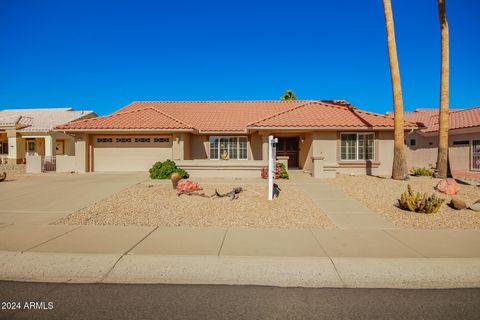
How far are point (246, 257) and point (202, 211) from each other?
3477 mm

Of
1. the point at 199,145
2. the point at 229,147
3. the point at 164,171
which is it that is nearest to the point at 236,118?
the point at 229,147

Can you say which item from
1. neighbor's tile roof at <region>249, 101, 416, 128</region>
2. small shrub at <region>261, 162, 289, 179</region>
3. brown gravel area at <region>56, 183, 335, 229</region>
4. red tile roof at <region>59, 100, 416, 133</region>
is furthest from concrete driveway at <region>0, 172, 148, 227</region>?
neighbor's tile roof at <region>249, 101, 416, 128</region>

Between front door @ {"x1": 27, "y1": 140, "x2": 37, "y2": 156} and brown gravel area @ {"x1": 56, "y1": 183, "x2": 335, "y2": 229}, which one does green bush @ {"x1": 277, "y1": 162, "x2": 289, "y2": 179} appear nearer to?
brown gravel area @ {"x1": 56, "y1": 183, "x2": 335, "y2": 229}

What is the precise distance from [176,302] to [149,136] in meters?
15.5

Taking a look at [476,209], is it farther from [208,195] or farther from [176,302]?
[176,302]

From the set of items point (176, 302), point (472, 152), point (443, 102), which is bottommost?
point (176, 302)

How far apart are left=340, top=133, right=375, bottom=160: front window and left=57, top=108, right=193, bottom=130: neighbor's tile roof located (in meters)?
9.50

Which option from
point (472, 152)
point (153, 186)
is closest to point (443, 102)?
point (472, 152)

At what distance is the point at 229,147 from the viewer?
1905 cm

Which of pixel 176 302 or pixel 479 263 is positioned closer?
pixel 176 302

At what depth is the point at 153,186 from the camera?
446 inches

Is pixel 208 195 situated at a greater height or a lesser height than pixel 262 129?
lesser

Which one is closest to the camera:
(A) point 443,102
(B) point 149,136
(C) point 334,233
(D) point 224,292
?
(D) point 224,292

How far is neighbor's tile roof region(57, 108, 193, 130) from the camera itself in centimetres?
1667
